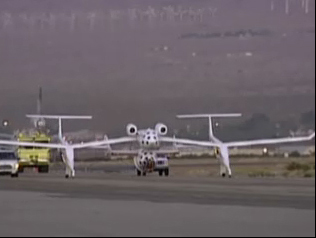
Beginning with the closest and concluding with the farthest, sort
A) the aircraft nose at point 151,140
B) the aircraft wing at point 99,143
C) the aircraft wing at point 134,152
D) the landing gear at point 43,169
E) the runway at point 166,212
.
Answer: the runway at point 166,212
the aircraft wing at point 99,143
the aircraft nose at point 151,140
the aircraft wing at point 134,152
the landing gear at point 43,169

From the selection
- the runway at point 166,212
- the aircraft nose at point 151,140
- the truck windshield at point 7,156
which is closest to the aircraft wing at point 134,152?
the aircraft nose at point 151,140

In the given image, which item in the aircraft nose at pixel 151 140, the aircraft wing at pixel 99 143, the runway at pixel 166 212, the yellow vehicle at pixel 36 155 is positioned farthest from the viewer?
the yellow vehicle at pixel 36 155

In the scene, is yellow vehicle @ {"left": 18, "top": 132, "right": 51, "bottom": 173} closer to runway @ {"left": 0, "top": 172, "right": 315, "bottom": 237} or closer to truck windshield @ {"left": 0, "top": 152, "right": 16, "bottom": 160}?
truck windshield @ {"left": 0, "top": 152, "right": 16, "bottom": 160}

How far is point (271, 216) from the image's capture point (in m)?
19.4

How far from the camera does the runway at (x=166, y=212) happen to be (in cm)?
1708

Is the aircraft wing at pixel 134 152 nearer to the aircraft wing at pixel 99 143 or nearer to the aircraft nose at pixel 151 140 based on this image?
the aircraft nose at pixel 151 140

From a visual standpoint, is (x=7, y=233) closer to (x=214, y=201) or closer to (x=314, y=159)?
(x=314, y=159)

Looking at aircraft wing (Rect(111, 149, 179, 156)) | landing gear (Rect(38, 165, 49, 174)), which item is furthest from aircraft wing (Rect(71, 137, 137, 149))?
landing gear (Rect(38, 165, 49, 174))

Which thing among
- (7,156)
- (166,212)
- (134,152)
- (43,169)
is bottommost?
(166,212)

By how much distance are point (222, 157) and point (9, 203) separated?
27.0m

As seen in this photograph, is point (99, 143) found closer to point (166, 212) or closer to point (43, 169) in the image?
point (43, 169)

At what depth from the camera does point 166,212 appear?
22578 millimetres

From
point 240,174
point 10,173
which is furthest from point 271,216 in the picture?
point 10,173

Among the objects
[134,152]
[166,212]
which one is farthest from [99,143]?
[166,212]
